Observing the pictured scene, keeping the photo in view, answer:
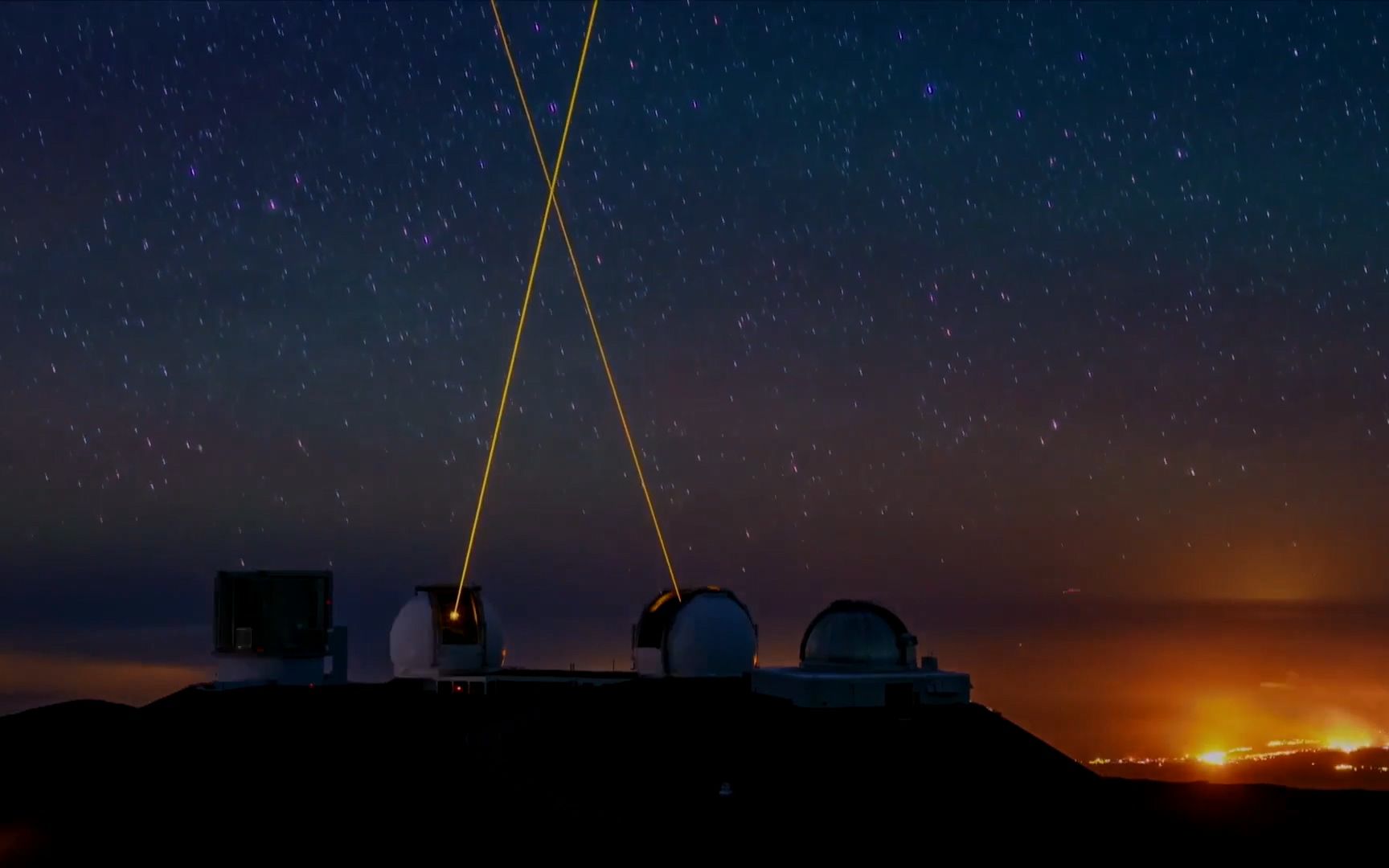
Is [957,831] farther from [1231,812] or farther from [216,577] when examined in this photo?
[216,577]

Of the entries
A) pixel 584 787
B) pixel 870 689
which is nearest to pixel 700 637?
pixel 870 689

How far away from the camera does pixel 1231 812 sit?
25828 mm

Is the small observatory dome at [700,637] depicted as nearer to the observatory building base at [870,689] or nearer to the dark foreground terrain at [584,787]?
the dark foreground terrain at [584,787]

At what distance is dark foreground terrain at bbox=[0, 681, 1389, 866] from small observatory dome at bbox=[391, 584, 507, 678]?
10163 millimetres

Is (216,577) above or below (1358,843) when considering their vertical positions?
above

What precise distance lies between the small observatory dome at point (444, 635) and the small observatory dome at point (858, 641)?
14951mm

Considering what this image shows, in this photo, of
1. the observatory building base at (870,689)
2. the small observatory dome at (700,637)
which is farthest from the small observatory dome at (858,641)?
the small observatory dome at (700,637)

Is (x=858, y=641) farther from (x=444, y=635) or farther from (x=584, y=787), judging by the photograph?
(x=444, y=635)

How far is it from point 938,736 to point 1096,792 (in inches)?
164

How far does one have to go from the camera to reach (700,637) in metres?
41.2

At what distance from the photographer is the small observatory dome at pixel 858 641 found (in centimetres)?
3503

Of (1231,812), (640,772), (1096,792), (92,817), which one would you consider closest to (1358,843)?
(1231,812)

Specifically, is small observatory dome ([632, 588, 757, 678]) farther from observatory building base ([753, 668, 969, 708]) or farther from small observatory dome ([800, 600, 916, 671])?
observatory building base ([753, 668, 969, 708])

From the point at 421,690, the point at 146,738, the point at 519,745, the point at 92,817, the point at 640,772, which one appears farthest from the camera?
the point at 421,690
